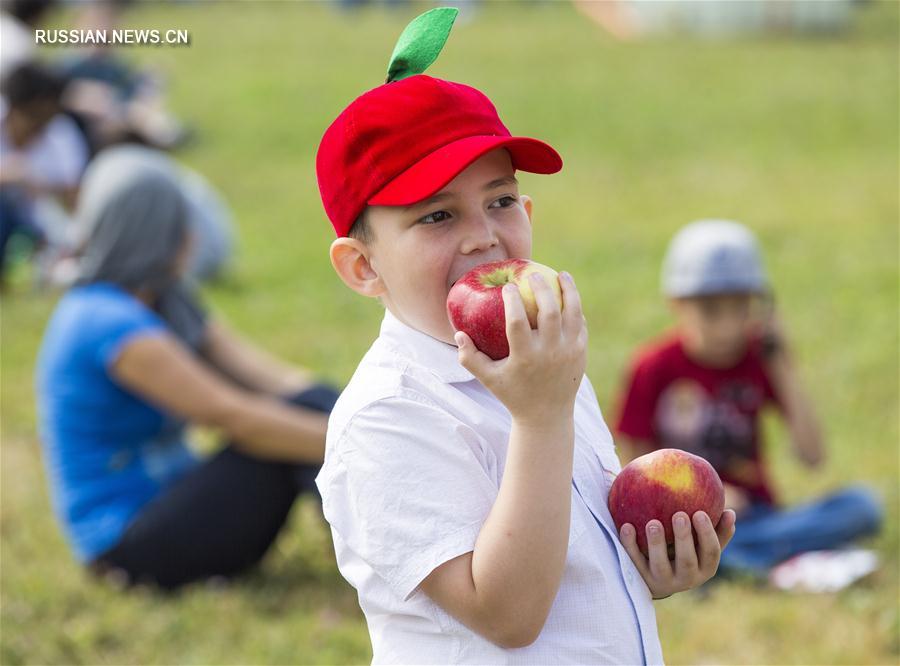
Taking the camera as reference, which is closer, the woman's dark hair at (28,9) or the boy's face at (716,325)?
the boy's face at (716,325)

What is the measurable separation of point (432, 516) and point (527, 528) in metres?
0.13

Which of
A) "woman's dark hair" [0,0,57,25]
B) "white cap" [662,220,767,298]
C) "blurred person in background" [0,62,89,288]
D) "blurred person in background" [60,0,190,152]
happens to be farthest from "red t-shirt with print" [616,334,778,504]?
"woman's dark hair" [0,0,57,25]

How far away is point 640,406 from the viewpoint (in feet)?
14.4

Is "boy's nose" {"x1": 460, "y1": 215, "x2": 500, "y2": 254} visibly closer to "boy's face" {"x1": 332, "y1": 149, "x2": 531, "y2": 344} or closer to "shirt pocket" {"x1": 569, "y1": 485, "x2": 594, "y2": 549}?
"boy's face" {"x1": 332, "y1": 149, "x2": 531, "y2": 344}

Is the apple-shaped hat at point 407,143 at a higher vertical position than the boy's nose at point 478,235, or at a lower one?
higher

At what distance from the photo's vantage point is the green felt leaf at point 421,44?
1.81 meters

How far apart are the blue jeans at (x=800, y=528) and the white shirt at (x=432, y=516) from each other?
8.84ft

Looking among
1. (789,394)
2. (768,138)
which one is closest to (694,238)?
(789,394)

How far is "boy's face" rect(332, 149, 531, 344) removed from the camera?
1.67 metres

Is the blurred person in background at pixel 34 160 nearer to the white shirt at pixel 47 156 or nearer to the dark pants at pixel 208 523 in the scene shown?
the white shirt at pixel 47 156

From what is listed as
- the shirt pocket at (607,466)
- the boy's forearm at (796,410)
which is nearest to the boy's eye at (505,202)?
the shirt pocket at (607,466)

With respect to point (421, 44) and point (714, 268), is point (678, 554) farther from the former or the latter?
point (714, 268)

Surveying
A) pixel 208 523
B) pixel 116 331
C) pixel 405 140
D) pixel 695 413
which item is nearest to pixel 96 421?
pixel 116 331

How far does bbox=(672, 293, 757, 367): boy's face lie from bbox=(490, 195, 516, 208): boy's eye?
275cm
